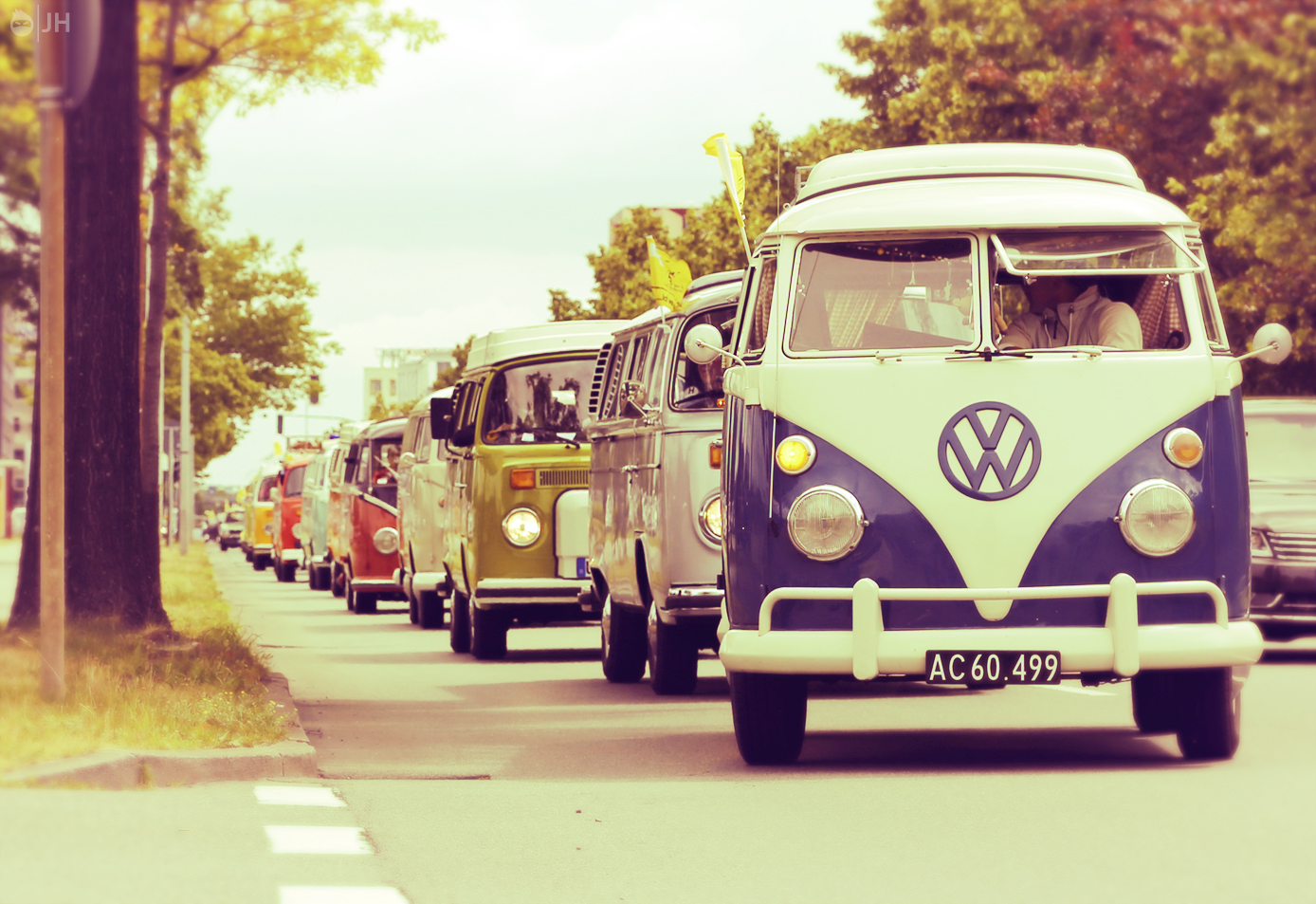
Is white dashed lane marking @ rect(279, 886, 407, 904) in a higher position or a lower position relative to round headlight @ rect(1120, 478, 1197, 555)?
lower

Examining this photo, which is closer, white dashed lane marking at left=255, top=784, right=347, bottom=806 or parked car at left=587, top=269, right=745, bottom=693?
white dashed lane marking at left=255, top=784, right=347, bottom=806

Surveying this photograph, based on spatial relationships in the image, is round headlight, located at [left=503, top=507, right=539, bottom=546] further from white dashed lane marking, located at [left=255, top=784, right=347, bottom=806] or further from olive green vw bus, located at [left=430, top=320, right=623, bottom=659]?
white dashed lane marking, located at [left=255, top=784, right=347, bottom=806]

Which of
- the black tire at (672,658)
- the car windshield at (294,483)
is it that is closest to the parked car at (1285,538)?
the black tire at (672,658)

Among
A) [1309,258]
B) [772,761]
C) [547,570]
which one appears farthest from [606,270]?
[772,761]

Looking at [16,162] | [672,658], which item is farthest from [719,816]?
[16,162]

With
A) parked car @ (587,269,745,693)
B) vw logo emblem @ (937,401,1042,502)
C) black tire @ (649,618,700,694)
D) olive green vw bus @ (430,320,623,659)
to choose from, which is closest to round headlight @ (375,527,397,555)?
olive green vw bus @ (430,320,623,659)

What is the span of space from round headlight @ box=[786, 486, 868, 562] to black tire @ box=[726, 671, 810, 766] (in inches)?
29.9

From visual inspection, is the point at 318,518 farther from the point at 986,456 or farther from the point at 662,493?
the point at 986,456

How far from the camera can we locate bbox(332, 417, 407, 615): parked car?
28828 mm

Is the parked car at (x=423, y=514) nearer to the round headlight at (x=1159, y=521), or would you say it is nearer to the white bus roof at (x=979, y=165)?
the white bus roof at (x=979, y=165)

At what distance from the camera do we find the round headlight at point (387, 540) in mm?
28781

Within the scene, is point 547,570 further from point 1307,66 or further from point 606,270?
point 606,270

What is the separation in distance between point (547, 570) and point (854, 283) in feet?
28.2

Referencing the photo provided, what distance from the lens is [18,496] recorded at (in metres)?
99.6
